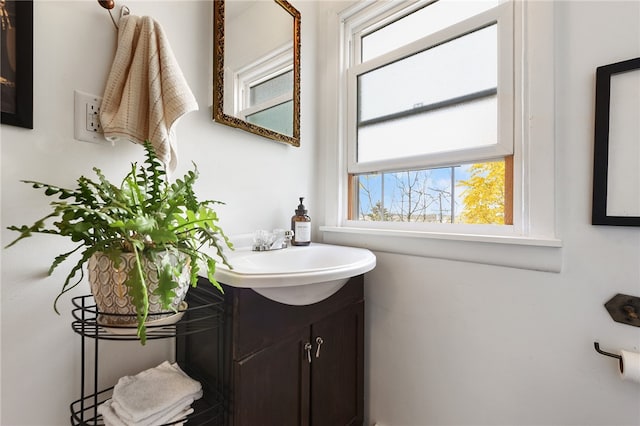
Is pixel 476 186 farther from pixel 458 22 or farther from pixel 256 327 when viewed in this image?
pixel 256 327

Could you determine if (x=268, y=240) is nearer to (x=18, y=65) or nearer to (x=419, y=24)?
(x=18, y=65)

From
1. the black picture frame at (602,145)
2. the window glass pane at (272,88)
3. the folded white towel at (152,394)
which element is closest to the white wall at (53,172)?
the folded white towel at (152,394)

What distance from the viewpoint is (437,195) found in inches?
45.4

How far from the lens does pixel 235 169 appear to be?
3.47 feet

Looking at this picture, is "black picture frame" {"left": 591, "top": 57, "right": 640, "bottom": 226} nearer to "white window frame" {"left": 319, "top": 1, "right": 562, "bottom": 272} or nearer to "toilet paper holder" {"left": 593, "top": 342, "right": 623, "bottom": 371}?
"white window frame" {"left": 319, "top": 1, "right": 562, "bottom": 272}

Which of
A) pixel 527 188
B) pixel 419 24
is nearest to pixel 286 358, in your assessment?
pixel 527 188

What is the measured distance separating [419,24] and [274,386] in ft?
4.98

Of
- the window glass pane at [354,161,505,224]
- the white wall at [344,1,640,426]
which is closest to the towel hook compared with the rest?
the window glass pane at [354,161,505,224]

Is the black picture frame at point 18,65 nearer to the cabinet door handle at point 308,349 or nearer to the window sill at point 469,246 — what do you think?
the cabinet door handle at point 308,349

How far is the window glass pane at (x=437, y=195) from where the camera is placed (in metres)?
1.02

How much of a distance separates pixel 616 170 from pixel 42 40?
1.53 meters

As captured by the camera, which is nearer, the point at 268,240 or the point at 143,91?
the point at 143,91

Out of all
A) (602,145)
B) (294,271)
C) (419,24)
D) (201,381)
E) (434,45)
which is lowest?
(201,381)

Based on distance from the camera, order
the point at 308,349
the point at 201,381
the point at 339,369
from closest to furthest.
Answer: the point at 201,381, the point at 308,349, the point at 339,369
